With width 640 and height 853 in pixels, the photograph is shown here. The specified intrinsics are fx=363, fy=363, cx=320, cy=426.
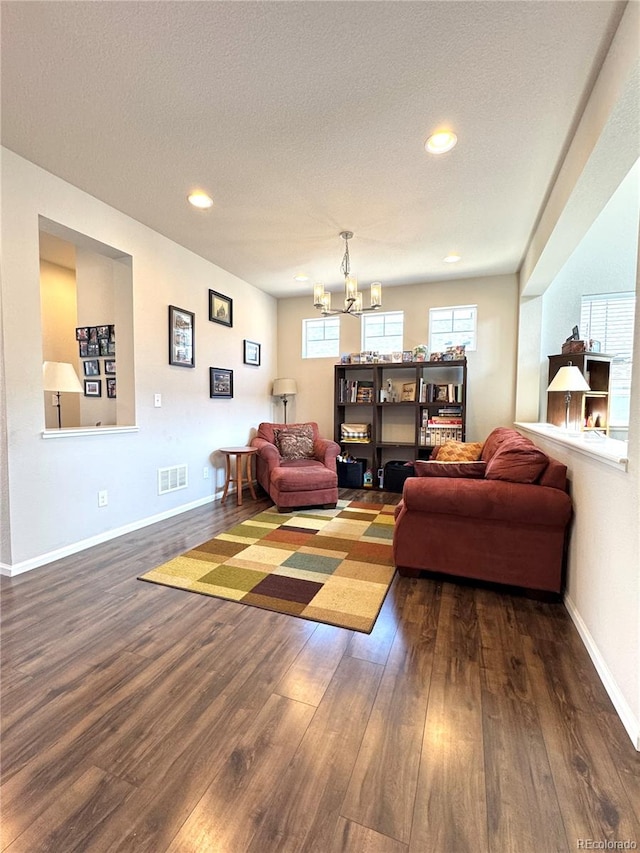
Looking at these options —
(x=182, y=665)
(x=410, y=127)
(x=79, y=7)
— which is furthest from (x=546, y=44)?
(x=182, y=665)

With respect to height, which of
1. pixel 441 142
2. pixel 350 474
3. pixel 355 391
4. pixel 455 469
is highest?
pixel 441 142

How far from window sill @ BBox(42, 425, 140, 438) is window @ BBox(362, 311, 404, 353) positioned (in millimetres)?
3331

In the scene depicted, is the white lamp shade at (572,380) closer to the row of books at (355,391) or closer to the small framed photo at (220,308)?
the row of books at (355,391)

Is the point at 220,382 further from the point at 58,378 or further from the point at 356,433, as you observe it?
the point at 356,433

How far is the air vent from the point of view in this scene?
355 cm

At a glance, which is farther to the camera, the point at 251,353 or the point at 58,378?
the point at 251,353

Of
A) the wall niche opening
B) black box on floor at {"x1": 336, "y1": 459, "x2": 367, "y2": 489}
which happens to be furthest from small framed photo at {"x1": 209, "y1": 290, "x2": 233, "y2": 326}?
black box on floor at {"x1": 336, "y1": 459, "x2": 367, "y2": 489}

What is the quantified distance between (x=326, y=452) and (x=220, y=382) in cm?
151

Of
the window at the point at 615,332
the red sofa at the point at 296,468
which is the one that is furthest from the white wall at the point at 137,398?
the window at the point at 615,332

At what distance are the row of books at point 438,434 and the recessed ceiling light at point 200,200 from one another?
344 cm

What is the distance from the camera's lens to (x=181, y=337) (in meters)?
3.74

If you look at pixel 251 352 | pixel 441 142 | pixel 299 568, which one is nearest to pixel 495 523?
pixel 299 568

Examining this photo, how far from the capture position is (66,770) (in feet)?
3.72

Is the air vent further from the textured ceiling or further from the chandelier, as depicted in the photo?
the textured ceiling
